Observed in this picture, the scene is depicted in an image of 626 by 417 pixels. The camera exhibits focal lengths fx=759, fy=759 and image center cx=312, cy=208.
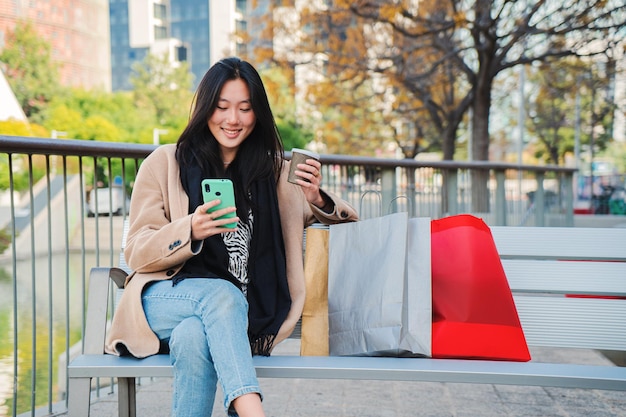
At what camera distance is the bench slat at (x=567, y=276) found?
291 centimetres

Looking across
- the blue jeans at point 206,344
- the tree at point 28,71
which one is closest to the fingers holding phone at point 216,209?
the blue jeans at point 206,344

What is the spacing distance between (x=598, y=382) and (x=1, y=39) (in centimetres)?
8021

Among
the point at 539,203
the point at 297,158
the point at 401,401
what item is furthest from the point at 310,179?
the point at 539,203

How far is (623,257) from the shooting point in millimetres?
2938

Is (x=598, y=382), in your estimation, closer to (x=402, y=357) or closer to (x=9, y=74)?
(x=402, y=357)

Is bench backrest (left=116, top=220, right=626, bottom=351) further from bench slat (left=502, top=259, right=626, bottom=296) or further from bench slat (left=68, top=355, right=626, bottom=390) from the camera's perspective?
bench slat (left=68, top=355, right=626, bottom=390)

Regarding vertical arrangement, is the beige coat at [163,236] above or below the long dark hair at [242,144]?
below

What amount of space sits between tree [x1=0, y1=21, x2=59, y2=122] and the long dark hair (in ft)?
200

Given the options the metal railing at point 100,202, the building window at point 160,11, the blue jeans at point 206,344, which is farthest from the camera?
the building window at point 160,11

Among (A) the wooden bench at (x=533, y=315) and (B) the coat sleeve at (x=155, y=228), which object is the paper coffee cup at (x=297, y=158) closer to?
(B) the coat sleeve at (x=155, y=228)

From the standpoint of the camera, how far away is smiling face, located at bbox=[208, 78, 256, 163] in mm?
2850

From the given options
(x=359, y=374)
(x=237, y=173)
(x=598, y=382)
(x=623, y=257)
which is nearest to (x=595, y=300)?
(x=623, y=257)

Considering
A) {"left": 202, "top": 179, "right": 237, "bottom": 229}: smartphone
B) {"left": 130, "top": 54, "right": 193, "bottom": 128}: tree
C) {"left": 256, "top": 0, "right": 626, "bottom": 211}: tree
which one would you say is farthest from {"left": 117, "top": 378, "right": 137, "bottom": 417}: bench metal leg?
{"left": 130, "top": 54, "right": 193, "bottom": 128}: tree

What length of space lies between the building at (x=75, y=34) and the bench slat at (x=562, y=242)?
8416 centimetres
